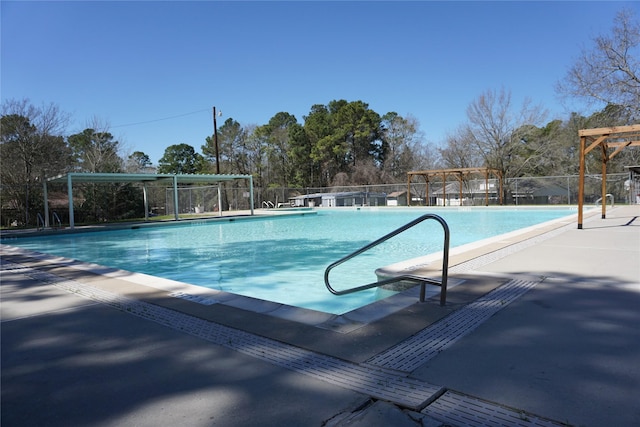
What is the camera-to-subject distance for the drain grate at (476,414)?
5.95ft

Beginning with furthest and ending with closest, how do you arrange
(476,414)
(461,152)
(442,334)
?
(461,152) < (442,334) < (476,414)

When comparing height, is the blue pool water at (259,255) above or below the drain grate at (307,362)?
below

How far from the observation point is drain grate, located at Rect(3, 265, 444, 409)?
2125 millimetres

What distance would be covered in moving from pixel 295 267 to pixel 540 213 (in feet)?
54.0

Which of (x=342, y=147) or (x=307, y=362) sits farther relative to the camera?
(x=342, y=147)

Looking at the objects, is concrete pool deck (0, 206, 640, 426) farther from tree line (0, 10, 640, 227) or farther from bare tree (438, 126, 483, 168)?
bare tree (438, 126, 483, 168)

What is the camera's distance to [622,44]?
16.3m

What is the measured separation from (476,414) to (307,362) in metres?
1.07

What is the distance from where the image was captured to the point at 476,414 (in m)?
1.90

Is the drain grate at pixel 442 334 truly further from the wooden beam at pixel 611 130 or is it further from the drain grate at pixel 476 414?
the wooden beam at pixel 611 130

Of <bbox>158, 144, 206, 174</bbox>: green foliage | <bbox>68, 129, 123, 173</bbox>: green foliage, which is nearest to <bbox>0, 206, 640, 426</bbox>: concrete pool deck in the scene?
<bbox>68, 129, 123, 173</bbox>: green foliage

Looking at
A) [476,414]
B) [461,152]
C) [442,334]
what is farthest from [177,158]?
[476,414]

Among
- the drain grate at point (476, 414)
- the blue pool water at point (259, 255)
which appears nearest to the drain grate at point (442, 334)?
the drain grate at point (476, 414)

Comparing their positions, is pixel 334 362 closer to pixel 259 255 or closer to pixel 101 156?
pixel 259 255
